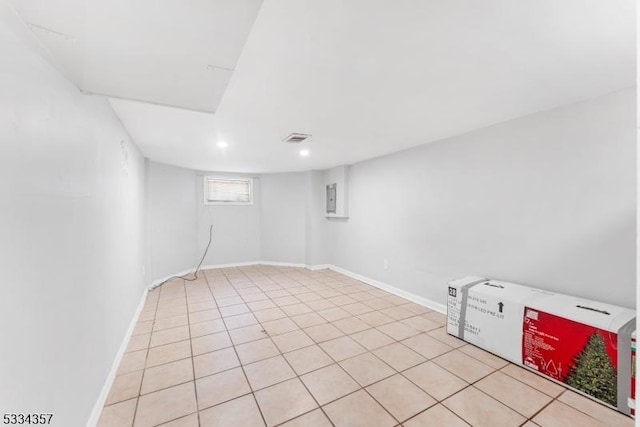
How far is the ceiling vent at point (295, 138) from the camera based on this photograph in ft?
9.78

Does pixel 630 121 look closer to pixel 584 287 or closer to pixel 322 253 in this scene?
pixel 584 287

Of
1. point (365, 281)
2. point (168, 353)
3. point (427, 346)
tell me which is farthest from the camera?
point (365, 281)

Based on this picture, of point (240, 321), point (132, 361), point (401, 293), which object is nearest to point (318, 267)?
point (401, 293)

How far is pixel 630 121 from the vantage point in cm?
189

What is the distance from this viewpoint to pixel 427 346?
97.3 inches

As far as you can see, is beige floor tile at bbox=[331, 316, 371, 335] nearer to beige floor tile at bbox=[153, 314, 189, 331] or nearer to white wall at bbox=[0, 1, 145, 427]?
beige floor tile at bbox=[153, 314, 189, 331]

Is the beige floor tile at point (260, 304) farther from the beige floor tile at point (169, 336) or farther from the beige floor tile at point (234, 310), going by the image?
the beige floor tile at point (169, 336)

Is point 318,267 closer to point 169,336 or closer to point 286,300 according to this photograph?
point 286,300

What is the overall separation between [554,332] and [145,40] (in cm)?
295

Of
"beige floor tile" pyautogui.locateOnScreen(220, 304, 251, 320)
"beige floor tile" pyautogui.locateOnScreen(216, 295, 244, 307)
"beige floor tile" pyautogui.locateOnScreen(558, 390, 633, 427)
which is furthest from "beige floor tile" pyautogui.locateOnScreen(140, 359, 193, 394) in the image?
"beige floor tile" pyautogui.locateOnScreen(558, 390, 633, 427)

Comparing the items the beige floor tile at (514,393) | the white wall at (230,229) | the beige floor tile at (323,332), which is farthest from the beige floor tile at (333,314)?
the white wall at (230,229)

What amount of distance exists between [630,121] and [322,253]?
184 inches

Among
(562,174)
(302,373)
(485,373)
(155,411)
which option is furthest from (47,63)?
(562,174)

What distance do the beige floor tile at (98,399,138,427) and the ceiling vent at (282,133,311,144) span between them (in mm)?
2652
